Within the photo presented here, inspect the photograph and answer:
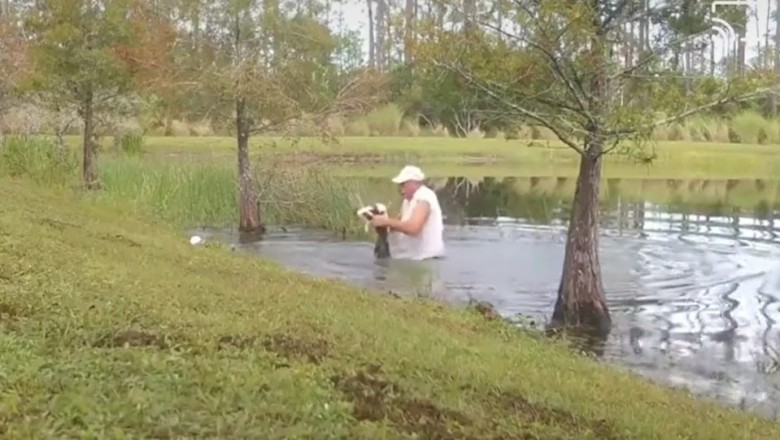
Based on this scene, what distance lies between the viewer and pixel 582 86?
998 cm

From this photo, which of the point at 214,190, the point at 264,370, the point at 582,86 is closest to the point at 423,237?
the point at 582,86

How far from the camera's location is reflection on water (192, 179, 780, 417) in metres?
9.17

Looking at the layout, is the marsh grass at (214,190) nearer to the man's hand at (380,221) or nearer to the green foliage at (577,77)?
the man's hand at (380,221)

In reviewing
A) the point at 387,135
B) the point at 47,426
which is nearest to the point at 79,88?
the point at 47,426

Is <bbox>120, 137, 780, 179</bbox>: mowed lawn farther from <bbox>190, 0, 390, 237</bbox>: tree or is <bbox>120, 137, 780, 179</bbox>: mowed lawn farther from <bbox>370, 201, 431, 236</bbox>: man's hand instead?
<bbox>370, 201, 431, 236</bbox>: man's hand

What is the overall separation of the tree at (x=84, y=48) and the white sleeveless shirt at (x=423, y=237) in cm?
Result: 677

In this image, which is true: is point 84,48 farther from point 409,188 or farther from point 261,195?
point 409,188

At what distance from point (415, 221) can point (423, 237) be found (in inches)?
16.3

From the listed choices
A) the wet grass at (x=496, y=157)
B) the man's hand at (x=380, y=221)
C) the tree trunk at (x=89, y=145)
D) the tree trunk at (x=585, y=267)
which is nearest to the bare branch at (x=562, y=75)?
the tree trunk at (x=585, y=267)

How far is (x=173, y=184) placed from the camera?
18.9 metres

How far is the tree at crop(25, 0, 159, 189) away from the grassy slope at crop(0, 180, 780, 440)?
986cm

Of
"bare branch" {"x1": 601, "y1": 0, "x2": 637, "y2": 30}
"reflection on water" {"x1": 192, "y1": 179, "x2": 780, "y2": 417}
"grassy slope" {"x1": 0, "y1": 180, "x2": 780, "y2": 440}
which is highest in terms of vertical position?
"bare branch" {"x1": 601, "y1": 0, "x2": 637, "y2": 30}

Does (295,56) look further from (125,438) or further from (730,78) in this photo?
(125,438)

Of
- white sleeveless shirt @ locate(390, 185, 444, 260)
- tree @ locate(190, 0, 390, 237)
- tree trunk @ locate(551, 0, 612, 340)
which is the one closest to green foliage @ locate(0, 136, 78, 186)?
tree @ locate(190, 0, 390, 237)
